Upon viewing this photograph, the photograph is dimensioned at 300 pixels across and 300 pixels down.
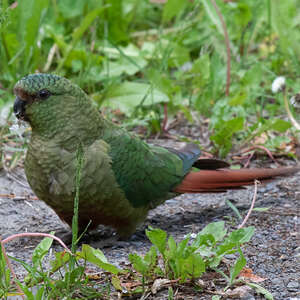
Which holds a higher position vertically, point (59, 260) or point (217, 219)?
point (59, 260)

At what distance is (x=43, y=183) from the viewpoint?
278 centimetres

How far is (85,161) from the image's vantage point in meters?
2.75

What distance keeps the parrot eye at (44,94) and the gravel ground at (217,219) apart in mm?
761

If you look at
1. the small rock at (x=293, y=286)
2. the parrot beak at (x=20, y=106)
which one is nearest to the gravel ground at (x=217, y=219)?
the small rock at (x=293, y=286)

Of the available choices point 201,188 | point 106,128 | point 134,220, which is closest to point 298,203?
point 201,188

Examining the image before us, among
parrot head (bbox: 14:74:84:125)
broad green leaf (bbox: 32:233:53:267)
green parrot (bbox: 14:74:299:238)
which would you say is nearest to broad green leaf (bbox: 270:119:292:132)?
green parrot (bbox: 14:74:299:238)

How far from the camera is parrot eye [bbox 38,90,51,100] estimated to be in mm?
2805

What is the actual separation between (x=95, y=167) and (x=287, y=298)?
3.61 feet

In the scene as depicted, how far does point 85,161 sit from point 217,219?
915 mm

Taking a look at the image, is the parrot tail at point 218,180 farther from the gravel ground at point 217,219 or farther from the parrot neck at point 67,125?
the parrot neck at point 67,125

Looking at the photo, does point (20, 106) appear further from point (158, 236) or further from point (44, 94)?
point (158, 236)

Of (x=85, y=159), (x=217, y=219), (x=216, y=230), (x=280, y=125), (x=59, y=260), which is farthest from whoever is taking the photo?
(x=280, y=125)

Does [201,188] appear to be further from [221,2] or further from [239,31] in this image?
[239,31]

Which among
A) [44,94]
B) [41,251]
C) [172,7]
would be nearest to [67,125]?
[44,94]
